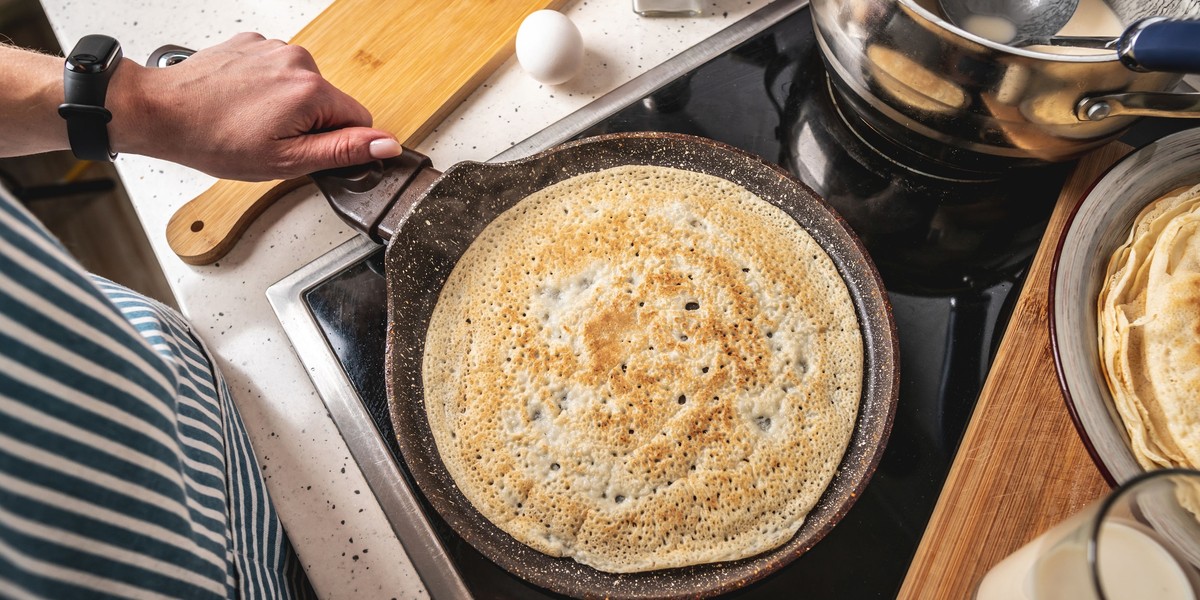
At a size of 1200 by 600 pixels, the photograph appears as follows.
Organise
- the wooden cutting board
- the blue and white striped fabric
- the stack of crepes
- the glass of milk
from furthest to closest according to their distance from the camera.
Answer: the wooden cutting board → the stack of crepes → the glass of milk → the blue and white striped fabric

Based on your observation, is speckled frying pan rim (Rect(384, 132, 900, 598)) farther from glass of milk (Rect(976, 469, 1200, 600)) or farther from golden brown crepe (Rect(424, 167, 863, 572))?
glass of milk (Rect(976, 469, 1200, 600))

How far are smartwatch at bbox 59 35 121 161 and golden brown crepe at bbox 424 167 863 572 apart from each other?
47 centimetres

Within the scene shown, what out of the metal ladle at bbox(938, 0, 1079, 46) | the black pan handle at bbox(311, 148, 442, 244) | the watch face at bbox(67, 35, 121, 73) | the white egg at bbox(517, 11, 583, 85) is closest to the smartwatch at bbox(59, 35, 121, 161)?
the watch face at bbox(67, 35, 121, 73)

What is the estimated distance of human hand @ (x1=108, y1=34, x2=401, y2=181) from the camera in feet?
2.83

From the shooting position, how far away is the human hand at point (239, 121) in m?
0.86

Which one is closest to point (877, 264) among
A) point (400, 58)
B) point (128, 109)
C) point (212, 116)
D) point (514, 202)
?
point (514, 202)

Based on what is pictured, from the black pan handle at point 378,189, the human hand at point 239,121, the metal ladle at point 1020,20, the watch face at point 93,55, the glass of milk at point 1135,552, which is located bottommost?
the glass of milk at point 1135,552

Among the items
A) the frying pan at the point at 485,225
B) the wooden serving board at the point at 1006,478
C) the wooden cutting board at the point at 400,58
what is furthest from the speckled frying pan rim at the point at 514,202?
the wooden cutting board at the point at 400,58

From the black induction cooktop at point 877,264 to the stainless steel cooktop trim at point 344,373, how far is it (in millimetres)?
11

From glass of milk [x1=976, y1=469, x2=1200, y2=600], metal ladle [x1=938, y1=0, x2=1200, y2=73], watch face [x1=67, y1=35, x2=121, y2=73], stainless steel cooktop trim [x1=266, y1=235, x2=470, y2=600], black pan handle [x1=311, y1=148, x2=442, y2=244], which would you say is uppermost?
metal ladle [x1=938, y1=0, x2=1200, y2=73]

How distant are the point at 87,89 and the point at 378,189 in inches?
14.6

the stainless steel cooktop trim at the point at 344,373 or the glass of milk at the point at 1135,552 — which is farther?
the stainless steel cooktop trim at the point at 344,373

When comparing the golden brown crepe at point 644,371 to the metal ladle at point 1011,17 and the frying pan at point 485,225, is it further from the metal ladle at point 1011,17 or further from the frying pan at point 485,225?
the metal ladle at point 1011,17

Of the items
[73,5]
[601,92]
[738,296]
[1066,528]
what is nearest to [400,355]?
[738,296]
